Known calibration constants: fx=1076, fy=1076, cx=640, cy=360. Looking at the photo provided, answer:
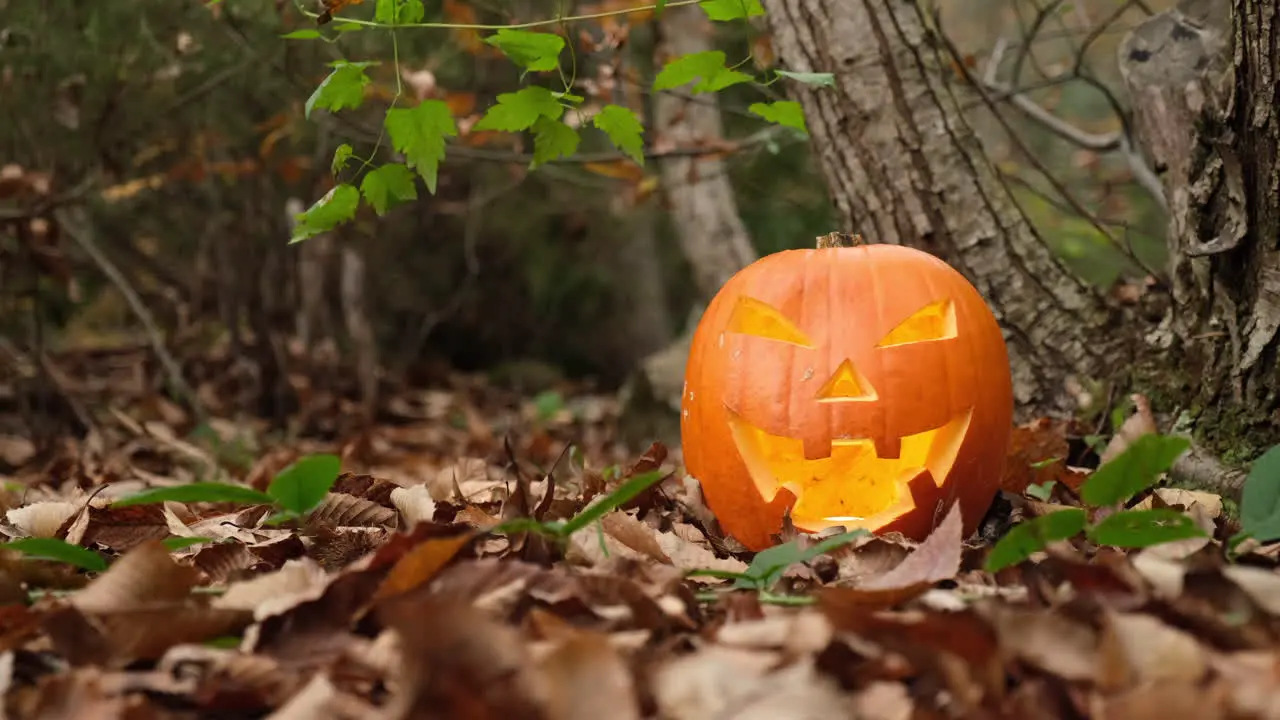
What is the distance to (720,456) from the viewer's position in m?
1.90

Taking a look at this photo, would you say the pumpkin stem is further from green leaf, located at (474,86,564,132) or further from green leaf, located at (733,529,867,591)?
green leaf, located at (733,529,867,591)

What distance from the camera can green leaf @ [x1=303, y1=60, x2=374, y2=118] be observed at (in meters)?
1.67

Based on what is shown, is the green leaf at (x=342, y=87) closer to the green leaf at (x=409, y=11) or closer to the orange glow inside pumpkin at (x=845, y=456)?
the green leaf at (x=409, y=11)

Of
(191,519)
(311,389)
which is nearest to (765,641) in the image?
(191,519)

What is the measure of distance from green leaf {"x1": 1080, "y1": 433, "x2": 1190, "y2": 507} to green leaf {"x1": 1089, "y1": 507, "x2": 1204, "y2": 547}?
0.07 m

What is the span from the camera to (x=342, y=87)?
5.60 ft

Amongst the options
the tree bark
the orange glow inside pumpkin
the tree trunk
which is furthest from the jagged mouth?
the tree bark

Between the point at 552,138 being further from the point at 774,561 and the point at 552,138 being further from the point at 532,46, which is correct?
the point at 774,561

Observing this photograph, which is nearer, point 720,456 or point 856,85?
point 720,456

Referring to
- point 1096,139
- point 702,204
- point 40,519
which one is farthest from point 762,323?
point 702,204

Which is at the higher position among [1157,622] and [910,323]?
[910,323]

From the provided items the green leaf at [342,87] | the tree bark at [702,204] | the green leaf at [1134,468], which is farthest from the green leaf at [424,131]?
the tree bark at [702,204]

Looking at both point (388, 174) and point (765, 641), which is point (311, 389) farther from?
point (765, 641)

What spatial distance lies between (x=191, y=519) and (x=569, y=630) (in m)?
1.19
